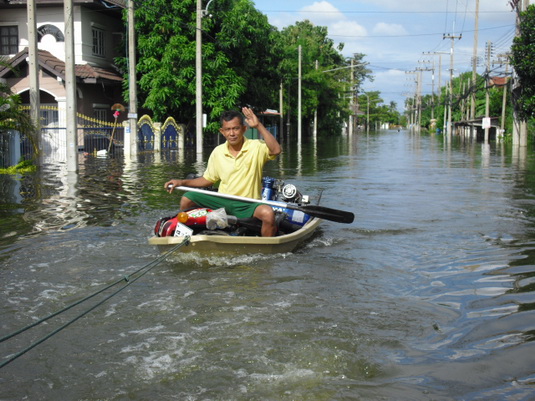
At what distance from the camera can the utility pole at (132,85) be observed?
26.3m

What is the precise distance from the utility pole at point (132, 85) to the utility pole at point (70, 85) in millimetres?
7380

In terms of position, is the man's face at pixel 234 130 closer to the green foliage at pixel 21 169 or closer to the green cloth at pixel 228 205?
the green cloth at pixel 228 205

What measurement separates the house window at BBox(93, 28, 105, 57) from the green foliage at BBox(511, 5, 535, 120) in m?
22.1

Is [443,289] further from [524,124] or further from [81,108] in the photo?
[524,124]

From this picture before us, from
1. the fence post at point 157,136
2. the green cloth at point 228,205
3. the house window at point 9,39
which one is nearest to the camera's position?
the green cloth at point 228,205

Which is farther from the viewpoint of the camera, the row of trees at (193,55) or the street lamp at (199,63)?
the row of trees at (193,55)

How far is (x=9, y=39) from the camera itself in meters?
33.9

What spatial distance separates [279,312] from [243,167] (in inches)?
108

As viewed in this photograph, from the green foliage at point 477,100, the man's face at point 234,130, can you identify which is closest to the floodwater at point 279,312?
the man's face at point 234,130

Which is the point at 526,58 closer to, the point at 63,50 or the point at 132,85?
the point at 132,85

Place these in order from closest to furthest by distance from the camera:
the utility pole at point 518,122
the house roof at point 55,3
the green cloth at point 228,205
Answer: the green cloth at point 228,205 → the house roof at point 55,3 → the utility pole at point 518,122

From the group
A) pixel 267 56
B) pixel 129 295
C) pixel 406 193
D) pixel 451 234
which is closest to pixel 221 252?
pixel 129 295

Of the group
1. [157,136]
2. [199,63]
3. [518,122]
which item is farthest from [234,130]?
[518,122]

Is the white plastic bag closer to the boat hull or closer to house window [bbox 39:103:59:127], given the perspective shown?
the boat hull
